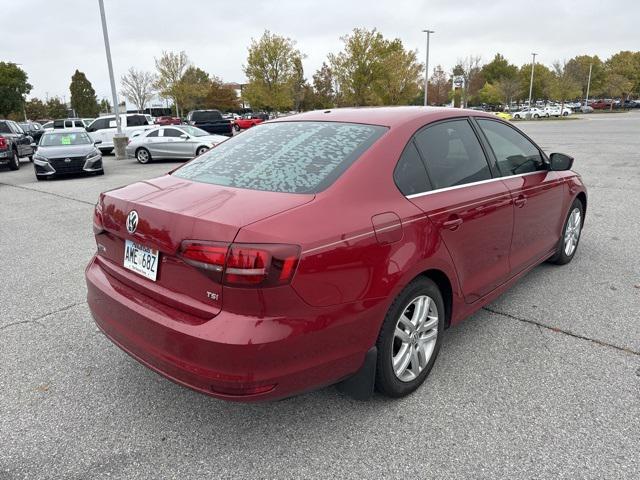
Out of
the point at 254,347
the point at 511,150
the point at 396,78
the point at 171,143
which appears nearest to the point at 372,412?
the point at 254,347

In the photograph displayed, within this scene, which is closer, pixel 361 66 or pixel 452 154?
pixel 452 154

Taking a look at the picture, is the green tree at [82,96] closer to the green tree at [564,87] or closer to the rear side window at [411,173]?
the green tree at [564,87]

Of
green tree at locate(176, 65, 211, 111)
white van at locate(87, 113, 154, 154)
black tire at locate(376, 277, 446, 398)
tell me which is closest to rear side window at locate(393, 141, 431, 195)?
black tire at locate(376, 277, 446, 398)

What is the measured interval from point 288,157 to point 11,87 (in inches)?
2582

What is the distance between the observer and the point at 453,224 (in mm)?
2904

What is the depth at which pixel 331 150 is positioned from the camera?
274 cm

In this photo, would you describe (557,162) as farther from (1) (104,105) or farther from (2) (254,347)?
(1) (104,105)

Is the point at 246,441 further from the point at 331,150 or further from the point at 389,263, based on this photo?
the point at 331,150

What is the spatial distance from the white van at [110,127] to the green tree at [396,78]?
25947 mm

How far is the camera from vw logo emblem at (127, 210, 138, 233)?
8.13 ft

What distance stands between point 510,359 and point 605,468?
3.36 feet

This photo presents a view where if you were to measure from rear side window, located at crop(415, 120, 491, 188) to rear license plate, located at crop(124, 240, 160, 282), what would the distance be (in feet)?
5.42

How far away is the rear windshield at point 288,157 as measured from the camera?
8.32 feet

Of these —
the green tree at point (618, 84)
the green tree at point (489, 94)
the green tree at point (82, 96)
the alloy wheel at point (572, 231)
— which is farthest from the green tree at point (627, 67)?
the alloy wheel at point (572, 231)
